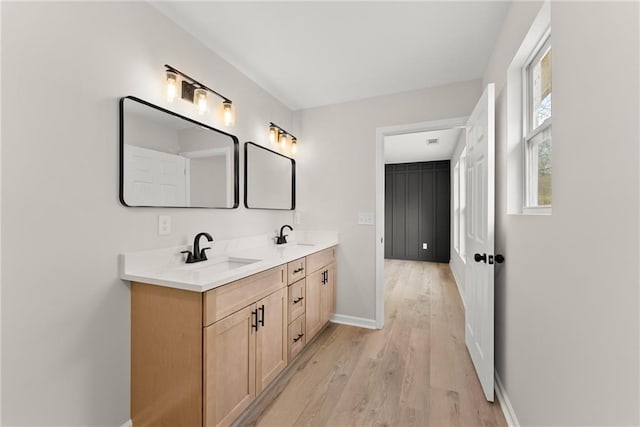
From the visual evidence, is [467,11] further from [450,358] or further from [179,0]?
[450,358]

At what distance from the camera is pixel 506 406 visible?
1.64 metres

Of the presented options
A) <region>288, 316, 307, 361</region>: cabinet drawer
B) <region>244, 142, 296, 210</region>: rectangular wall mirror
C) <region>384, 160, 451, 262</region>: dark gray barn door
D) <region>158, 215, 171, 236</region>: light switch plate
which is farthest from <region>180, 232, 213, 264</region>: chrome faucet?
<region>384, 160, 451, 262</region>: dark gray barn door

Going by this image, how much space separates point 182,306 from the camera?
136cm

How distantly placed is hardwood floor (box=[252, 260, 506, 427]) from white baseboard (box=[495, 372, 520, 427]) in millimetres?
40

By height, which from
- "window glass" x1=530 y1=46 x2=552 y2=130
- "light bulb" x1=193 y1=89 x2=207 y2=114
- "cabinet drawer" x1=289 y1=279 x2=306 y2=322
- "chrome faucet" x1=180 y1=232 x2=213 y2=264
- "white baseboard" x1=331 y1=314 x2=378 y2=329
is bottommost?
"white baseboard" x1=331 y1=314 x2=378 y2=329

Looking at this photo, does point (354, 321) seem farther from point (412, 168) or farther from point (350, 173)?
point (412, 168)

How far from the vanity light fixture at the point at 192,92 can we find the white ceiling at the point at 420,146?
2.57 m

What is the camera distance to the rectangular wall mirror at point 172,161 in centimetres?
153

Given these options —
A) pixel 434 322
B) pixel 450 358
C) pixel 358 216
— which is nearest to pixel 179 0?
pixel 358 216

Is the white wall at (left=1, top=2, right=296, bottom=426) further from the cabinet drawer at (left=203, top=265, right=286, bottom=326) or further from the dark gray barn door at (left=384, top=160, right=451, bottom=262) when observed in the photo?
the dark gray barn door at (left=384, top=160, right=451, bottom=262)

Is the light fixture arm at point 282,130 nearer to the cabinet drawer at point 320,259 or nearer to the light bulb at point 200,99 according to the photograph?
the light bulb at point 200,99

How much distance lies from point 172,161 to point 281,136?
136cm

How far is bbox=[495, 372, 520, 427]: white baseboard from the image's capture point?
1.52 metres
